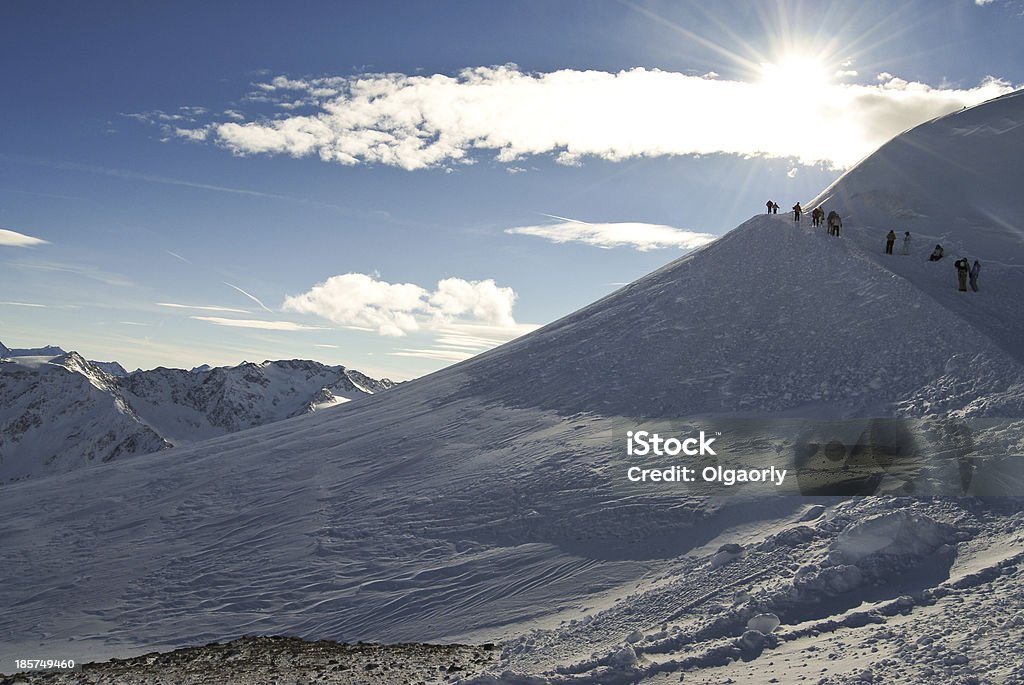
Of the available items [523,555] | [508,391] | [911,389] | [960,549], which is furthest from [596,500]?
[508,391]

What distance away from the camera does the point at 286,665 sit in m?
12.2

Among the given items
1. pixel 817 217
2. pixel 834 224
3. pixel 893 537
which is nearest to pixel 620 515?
pixel 893 537

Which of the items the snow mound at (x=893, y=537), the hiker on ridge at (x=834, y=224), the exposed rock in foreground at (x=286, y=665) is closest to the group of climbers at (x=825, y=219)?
the hiker on ridge at (x=834, y=224)

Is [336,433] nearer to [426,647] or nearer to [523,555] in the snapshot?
[523,555]

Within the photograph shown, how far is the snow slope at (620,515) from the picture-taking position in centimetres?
1060

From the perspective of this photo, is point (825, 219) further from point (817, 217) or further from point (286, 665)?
point (286, 665)

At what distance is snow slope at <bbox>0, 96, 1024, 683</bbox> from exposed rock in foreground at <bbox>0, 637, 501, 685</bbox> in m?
1.05

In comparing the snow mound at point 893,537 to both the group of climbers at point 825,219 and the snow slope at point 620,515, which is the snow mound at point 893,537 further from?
the group of climbers at point 825,219

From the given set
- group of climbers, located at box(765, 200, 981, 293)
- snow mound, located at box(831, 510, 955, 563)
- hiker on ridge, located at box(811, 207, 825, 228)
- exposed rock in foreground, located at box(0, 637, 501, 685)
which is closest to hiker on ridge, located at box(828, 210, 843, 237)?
group of climbers, located at box(765, 200, 981, 293)

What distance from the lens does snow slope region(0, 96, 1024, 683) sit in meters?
10.6

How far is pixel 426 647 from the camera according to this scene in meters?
12.8

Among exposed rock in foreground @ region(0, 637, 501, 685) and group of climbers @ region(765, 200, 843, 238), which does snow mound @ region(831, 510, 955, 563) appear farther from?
group of climbers @ region(765, 200, 843, 238)

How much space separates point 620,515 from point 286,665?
8.87 meters

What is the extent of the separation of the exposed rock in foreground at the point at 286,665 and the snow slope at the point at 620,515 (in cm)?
105
